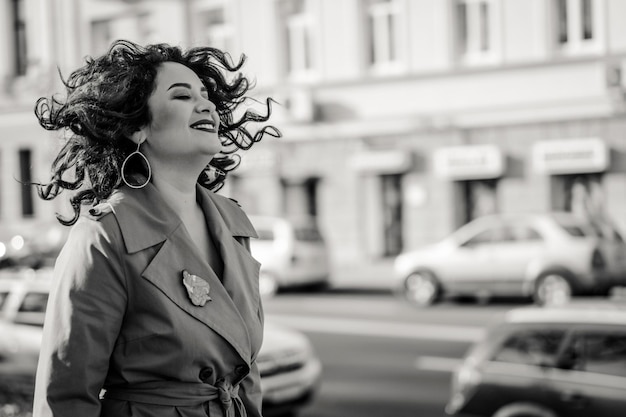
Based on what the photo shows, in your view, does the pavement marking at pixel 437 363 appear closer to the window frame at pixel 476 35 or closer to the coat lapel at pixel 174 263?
the coat lapel at pixel 174 263

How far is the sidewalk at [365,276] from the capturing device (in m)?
19.9

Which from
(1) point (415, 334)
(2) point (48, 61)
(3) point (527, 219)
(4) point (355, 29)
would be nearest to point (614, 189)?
(3) point (527, 219)

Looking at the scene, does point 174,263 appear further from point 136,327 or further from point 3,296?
point 3,296

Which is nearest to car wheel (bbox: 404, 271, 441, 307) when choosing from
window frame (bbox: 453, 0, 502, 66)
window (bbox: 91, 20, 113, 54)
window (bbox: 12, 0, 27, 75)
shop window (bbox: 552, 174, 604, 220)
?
shop window (bbox: 552, 174, 604, 220)

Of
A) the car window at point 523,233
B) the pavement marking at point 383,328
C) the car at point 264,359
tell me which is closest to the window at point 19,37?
the pavement marking at point 383,328

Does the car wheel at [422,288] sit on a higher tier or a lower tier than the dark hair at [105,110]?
lower

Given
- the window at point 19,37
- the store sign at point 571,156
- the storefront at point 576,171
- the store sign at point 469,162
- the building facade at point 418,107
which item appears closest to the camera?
the store sign at point 571,156

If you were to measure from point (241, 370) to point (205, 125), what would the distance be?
63cm

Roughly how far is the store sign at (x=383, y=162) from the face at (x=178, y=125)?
2034 centimetres

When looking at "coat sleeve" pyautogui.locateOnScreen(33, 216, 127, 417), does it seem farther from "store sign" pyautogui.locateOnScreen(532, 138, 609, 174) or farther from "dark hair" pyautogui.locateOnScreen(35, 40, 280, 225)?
"store sign" pyautogui.locateOnScreen(532, 138, 609, 174)

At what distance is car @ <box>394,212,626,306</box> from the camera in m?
14.6

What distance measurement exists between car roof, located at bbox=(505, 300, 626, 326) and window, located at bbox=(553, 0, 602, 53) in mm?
15553

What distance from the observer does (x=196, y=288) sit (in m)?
2.12

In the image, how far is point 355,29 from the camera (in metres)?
23.0
